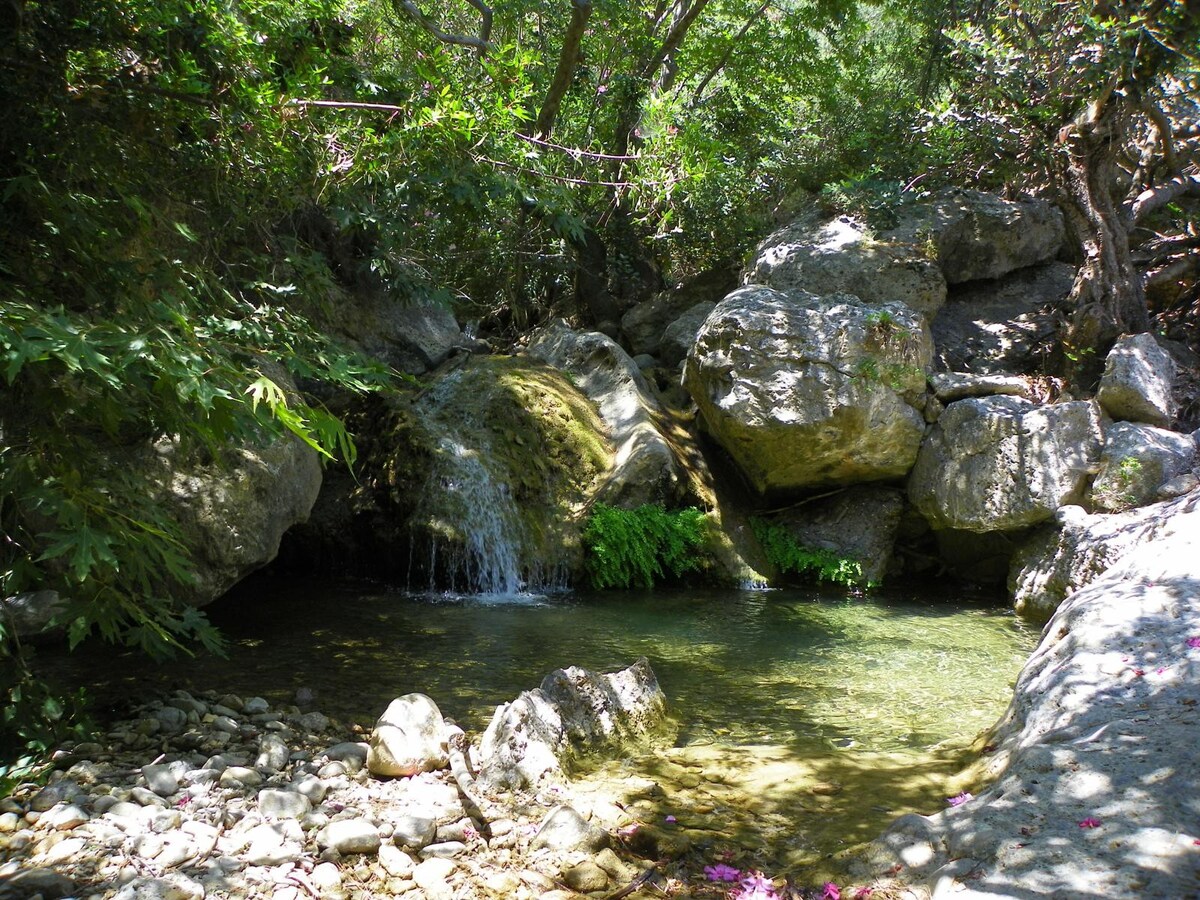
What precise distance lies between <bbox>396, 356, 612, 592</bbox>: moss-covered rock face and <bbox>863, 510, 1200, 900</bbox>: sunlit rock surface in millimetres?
6055

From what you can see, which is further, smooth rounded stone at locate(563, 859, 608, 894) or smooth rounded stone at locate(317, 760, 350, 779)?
smooth rounded stone at locate(317, 760, 350, 779)

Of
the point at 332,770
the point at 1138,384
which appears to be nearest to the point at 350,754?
the point at 332,770

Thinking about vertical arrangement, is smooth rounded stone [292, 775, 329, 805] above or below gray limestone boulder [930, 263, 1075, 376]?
below

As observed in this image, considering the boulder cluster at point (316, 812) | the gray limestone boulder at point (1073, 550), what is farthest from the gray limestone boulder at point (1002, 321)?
the boulder cluster at point (316, 812)

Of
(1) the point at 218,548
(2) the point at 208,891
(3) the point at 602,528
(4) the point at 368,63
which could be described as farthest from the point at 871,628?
(4) the point at 368,63

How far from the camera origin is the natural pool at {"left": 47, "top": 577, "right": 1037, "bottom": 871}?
423 cm

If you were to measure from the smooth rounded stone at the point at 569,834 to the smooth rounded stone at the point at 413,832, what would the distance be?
0.45m

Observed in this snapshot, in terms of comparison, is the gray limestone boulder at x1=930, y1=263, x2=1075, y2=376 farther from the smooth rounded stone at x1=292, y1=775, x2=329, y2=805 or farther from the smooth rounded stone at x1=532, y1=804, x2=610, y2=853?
the smooth rounded stone at x1=292, y1=775, x2=329, y2=805

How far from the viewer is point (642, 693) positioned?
5.36m

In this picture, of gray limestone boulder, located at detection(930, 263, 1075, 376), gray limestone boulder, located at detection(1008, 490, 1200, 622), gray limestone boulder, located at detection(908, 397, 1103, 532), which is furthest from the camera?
gray limestone boulder, located at detection(930, 263, 1075, 376)

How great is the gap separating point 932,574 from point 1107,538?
3.62m

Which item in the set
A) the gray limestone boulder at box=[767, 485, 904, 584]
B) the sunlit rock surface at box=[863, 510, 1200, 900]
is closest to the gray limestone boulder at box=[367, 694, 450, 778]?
the sunlit rock surface at box=[863, 510, 1200, 900]

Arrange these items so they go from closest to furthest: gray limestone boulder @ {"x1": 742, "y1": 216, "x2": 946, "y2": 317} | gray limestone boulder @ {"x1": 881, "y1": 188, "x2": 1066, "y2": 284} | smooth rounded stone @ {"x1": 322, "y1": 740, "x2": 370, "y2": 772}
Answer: smooth rounded stone @ {"x1": 322, "y1": 740, "x2": 370, "y2": 772} → gray limestone boulder @ {"x1": 742, "y1": 216, "x2": 946, "y2": 317} → gray limestone boulder @ {"x1": 881, "y1": 188, "x2": 1066, "y2": 284}

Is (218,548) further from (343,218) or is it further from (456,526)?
(456,526)
